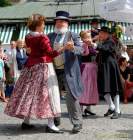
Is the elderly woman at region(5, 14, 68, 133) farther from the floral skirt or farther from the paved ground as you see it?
the paved ground

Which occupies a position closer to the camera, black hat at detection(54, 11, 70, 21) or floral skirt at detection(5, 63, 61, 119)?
floral skirt at detection(5, 63, 61, 119)

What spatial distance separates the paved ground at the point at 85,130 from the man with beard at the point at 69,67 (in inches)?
11.8

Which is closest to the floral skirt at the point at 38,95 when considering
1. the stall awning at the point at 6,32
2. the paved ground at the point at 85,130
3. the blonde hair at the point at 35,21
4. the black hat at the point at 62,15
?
the paved ground at the point at 85,130

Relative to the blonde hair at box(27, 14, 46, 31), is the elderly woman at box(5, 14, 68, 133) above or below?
below

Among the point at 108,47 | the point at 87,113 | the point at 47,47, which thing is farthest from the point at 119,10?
the point at 47,47

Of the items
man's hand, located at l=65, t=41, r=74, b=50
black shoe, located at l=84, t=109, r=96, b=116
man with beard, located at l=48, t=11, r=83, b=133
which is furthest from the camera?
black shoe, located at l=84, t=109, r=96, b=116

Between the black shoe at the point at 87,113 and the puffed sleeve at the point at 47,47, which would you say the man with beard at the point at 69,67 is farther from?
the black shoe at the point at 87,113

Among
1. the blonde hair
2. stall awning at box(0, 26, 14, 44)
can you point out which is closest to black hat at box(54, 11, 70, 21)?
the blonde hair

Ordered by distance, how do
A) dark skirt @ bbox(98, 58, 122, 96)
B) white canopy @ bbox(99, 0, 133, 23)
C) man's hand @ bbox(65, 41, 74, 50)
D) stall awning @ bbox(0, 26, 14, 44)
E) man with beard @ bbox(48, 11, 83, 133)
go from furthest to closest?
stall awning @ bbox(0, 26, 14, 44), white canopy @ bbox(99, 0, 133, 23), dark skirt @ bbox(98, 58, 122, 96), man with beard @ bbox(48, 11, 83, 133), man's hand @ bbox(65, 41, 74, 50)

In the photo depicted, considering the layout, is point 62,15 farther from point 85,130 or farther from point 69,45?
point 85,130

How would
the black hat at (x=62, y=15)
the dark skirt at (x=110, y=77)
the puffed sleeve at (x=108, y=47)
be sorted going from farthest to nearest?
1. the dark skirt at (x=110, y=77)
2. the puffed sleeve at (x=108, y=47)
3. the black hat at (x=62, y=15)

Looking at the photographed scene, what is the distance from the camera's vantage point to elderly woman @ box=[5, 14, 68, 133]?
28.7 feet

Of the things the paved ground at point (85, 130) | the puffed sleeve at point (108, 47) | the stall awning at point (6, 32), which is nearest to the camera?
the paved ground at point (85, 130)

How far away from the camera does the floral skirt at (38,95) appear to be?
876 cm
